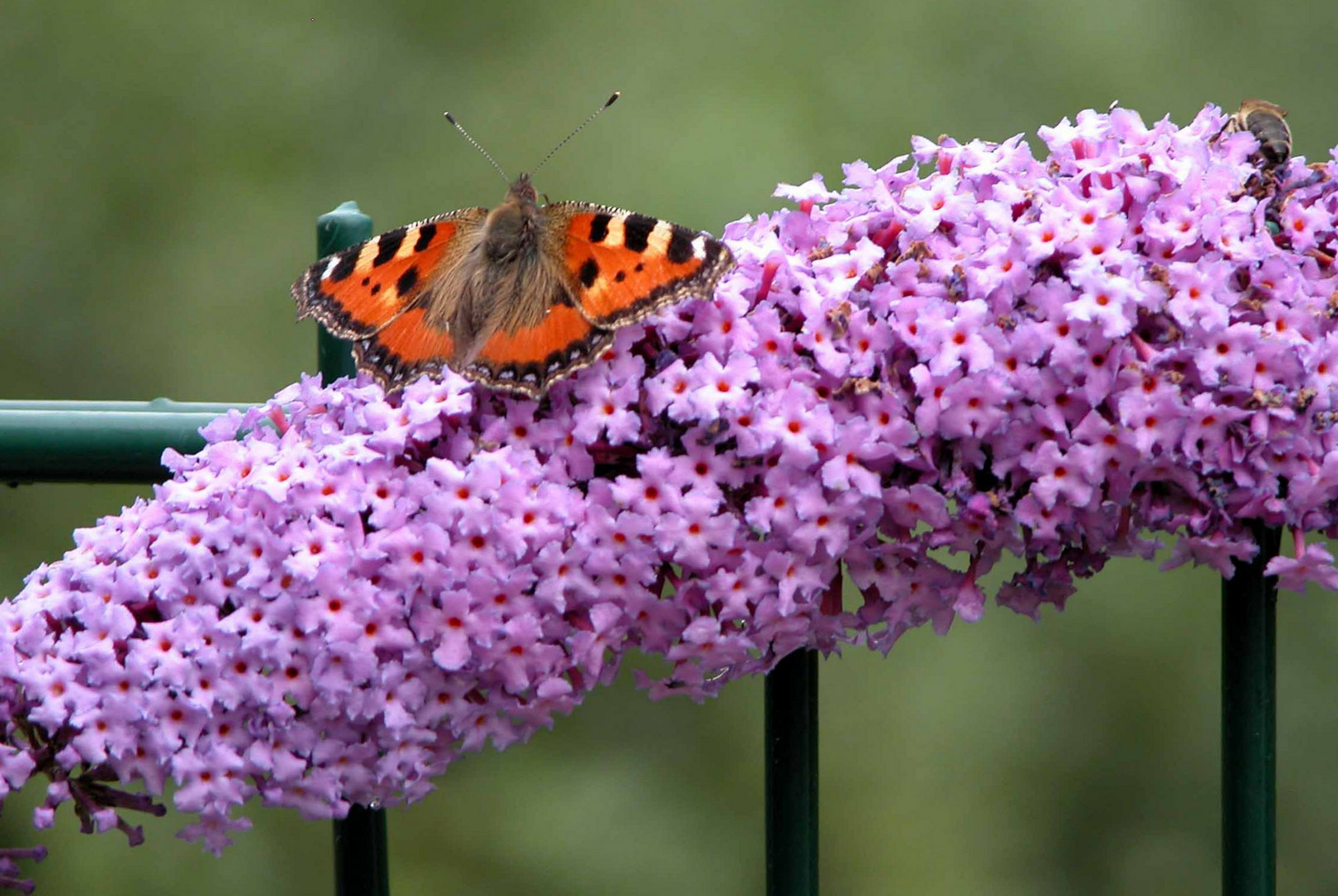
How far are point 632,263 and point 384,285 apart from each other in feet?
0.65

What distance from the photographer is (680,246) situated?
0.91m

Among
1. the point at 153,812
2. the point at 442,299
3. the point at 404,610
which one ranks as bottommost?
the point at 153,812

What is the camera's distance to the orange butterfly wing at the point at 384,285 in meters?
0.98

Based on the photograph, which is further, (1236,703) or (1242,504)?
(1236,703)

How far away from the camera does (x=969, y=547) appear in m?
0.93

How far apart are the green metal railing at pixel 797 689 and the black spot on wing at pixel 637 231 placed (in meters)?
0.30

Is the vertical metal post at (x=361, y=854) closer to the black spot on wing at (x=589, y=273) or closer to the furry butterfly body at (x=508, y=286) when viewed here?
the furry butterfly body at (x=508, y=286)

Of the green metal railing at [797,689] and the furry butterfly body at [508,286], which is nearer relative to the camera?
the furry butterfly body at [508,286]

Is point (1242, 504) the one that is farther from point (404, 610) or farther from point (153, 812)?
point (153, 812)

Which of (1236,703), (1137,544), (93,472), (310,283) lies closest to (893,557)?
(1137,544)

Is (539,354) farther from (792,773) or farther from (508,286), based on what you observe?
(792,773)

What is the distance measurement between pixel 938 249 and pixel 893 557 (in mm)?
187

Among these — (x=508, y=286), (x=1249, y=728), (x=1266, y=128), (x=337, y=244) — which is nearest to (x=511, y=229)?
(x=508, y=286)

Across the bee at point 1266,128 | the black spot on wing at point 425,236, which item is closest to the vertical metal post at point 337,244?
the black spot on wing at point 425,236
